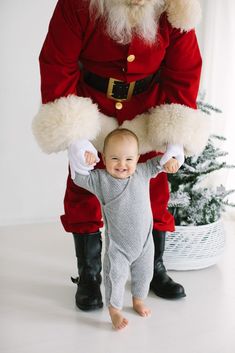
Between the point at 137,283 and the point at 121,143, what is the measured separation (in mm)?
414

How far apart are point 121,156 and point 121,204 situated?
0.43ft

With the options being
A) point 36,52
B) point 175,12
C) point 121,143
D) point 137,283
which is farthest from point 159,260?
point 36,52

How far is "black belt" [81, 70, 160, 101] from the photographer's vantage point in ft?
5.25

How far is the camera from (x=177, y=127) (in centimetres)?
156

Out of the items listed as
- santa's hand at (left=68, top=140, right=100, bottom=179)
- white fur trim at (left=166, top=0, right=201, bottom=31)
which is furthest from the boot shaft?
white fur trim at (left=166, top=0, right=201, bottom=31)

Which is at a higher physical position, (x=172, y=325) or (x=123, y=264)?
(x=123, y=264)

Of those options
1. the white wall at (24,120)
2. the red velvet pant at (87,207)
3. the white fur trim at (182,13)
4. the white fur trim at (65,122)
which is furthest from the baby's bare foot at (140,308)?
the white wall at (24,120)

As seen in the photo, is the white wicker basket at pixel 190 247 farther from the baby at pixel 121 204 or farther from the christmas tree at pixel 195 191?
the baby at pixel 121 204

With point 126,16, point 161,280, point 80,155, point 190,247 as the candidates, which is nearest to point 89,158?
point 80,155

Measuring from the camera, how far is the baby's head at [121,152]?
4.86 ft

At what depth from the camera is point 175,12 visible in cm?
151

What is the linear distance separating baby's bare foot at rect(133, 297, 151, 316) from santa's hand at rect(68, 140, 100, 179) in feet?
1.37

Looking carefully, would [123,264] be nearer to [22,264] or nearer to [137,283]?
[137,283]

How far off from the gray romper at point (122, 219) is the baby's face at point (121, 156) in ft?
0.07
